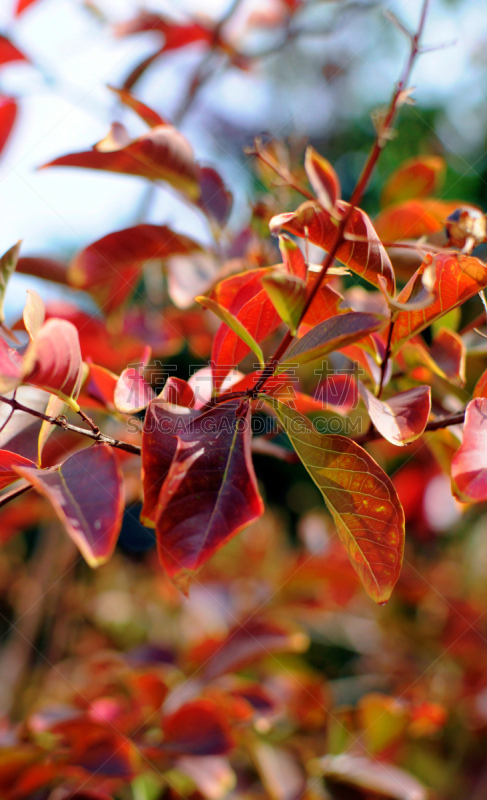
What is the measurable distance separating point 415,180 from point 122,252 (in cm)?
64

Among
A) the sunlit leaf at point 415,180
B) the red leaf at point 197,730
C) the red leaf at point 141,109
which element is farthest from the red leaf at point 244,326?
the sunlit leaf at point 415,180

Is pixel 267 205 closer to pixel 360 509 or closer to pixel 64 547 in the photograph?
pixel 360 509

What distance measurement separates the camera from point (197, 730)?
Answer: 2.71 feet

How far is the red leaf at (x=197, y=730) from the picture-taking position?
0.81m

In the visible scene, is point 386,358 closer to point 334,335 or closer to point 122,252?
point 334,335

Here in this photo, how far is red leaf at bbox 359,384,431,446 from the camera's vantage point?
471 millimetres


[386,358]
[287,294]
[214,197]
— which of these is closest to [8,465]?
[287,294]

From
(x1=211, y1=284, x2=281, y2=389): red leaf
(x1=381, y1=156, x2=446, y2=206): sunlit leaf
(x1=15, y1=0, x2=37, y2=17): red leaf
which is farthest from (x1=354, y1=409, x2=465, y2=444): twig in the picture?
(x1=15, y1=0, x2=37, y2=17): red leaf

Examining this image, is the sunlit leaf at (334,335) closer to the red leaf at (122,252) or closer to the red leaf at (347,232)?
the red leaf at (347,232)

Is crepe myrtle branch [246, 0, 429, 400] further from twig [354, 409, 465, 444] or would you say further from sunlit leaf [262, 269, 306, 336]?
twig [354, 409, 465, 444]

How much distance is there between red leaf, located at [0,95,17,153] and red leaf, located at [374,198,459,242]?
74 cm

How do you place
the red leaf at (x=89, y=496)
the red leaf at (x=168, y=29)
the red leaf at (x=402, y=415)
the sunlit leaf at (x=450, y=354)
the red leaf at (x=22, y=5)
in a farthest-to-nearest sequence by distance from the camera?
the red leaf at (x=168, y=29)
the red leaf at (x=22, y=5)
the sunlit leaf at (x=450, y=354)
the red leaf at (x=402, y=415)
the red leaf at (x=89, y=496)

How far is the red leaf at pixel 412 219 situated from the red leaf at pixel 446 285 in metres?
0.41

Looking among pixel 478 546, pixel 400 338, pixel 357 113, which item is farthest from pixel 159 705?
pixel 357 113
